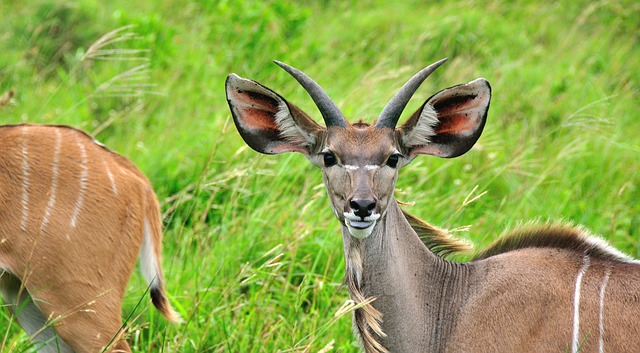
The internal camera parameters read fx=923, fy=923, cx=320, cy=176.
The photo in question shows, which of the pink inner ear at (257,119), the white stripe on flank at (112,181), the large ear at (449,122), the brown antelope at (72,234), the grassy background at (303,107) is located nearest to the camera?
the large ear at (449,122)

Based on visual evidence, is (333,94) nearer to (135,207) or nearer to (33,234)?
(135,207)

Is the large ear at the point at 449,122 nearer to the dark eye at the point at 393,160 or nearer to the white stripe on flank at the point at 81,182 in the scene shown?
the dark eye at the point at 393,160

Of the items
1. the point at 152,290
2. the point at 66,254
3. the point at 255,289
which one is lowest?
the point at 255,289

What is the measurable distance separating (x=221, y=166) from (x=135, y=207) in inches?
52.9

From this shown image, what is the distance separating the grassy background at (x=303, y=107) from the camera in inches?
155

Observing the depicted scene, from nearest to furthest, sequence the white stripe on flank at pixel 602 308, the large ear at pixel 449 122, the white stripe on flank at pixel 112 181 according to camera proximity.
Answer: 1. the white stripe on flank at pixel 602 308
2. the large ear at pixel 449 122
3. the white stripe on flank at pixel 112 181

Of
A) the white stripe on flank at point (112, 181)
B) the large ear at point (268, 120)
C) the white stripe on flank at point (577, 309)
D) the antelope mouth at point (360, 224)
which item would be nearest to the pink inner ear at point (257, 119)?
the large ear at point (268, 120)

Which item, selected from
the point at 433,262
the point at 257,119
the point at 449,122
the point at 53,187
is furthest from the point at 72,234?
the point at 449,122

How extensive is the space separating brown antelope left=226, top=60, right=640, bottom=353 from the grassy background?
44 cm

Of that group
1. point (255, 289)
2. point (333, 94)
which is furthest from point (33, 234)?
point (333, 94)

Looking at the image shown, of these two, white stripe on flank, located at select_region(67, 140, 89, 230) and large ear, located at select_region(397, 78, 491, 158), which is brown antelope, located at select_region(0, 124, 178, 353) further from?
large ear, located at select_region(397, 78, 491, 158)

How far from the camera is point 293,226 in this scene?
4.21 metres

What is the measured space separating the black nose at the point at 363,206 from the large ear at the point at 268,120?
374mm

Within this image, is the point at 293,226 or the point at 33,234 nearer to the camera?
the point at 33,234
